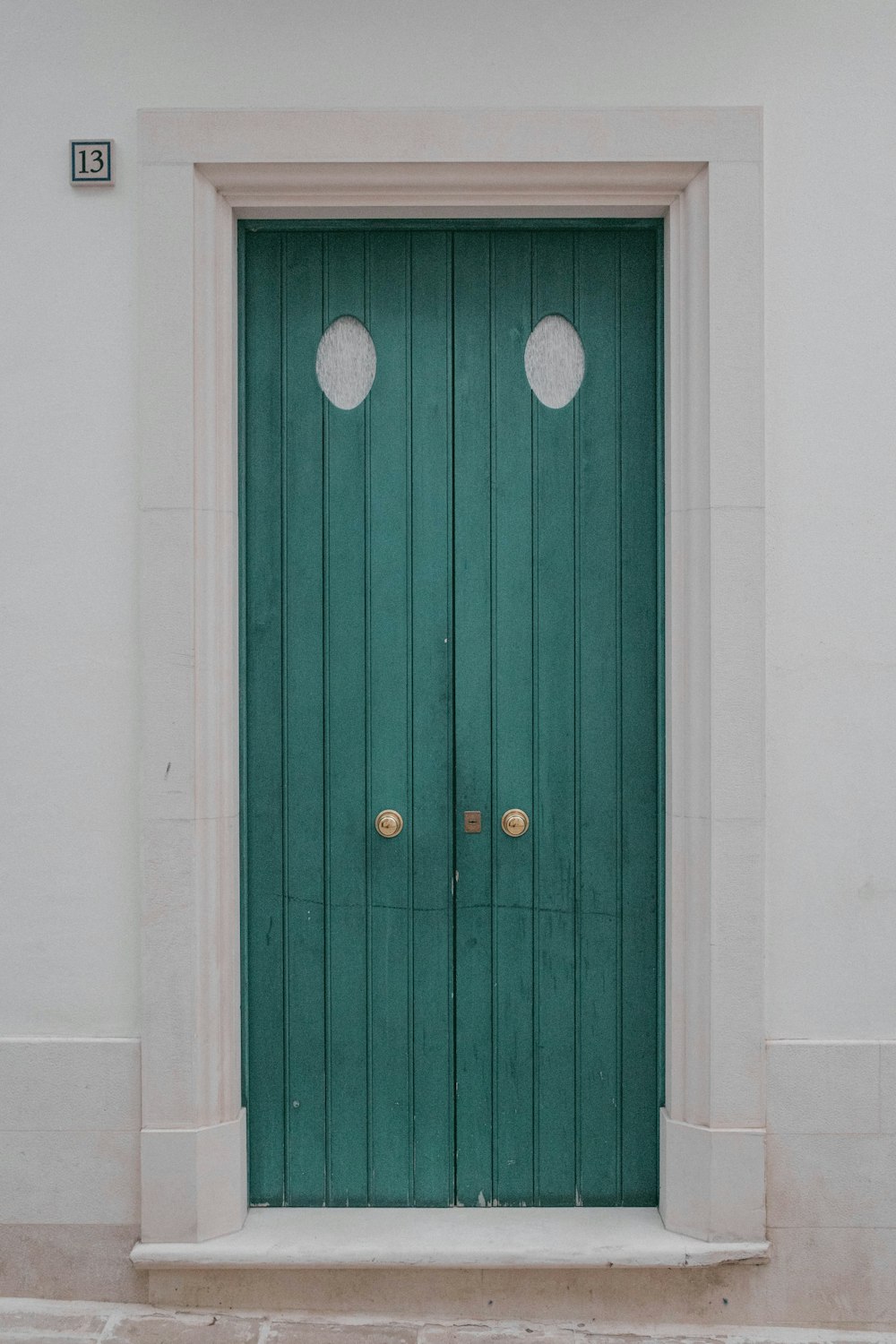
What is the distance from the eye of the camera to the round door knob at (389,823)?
9.71 ft

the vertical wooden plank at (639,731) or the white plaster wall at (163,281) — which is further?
the vertical wooden plank at (639,731)

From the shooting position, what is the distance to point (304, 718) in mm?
2994

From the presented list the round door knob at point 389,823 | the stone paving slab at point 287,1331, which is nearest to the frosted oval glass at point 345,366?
the round door knob at point 389,823

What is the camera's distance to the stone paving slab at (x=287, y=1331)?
2.72m

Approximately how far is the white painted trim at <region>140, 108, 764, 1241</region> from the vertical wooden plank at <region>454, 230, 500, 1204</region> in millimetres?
281

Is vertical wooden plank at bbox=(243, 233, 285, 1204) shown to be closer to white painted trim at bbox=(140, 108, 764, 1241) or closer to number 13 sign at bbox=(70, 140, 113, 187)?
white painted trim at bbox=(140, 108, 764, 1241)

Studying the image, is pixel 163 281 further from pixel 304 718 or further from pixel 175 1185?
pixel 175 1185

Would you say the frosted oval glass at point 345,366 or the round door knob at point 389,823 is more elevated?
the frosted oval glass at point 345,366

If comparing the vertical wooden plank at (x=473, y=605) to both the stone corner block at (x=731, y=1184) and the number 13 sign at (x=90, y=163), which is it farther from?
the number 13 sign at (x=90, y=163)

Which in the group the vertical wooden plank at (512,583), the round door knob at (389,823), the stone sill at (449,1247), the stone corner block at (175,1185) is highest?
the vertical wooden plank at (512,583)

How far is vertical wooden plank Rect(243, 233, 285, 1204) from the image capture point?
2990mm

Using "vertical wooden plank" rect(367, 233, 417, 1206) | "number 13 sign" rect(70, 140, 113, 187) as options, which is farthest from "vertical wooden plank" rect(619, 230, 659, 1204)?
"number 13 sign" rect(70, 140, 113, 187)

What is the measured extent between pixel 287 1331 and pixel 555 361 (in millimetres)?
2813

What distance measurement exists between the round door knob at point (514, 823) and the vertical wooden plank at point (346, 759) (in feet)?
1.33
